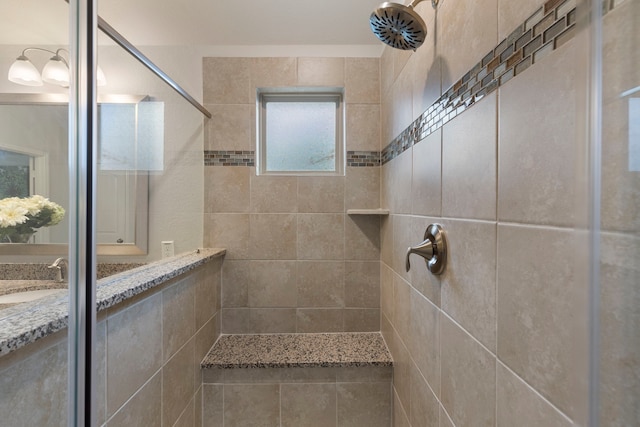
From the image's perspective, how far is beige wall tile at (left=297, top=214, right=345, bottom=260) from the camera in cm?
159

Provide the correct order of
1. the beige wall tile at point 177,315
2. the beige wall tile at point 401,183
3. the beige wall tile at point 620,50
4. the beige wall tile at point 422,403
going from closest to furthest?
the beige wall tile at point 620,50 < the beige wall tile at point 422,403 < the beige wall tile at point 177,315 < the beige wall tile at point 401,183

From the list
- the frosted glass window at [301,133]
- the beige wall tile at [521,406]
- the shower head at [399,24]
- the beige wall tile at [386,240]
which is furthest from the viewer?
the frosted glass window at [301,133]

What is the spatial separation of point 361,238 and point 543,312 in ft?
3.89

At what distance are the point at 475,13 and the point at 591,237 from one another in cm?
56

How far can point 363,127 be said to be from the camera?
161 cm

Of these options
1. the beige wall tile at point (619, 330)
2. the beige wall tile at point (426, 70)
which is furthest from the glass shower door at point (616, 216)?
the beige wall tile at point (426, 70)

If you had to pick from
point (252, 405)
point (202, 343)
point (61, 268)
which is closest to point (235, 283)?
point (202, 343)

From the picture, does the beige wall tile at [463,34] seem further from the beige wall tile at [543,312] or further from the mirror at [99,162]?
the mirror at [99,162]

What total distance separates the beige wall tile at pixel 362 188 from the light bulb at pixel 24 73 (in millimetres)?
1331

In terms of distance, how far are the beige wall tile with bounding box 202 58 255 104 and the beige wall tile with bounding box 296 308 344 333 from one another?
4.50ft

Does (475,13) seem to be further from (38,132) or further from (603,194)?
(38,132)

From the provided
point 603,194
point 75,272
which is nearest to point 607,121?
point 603,194

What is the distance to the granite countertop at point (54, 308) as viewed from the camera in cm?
45

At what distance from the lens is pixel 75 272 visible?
1.74ft
